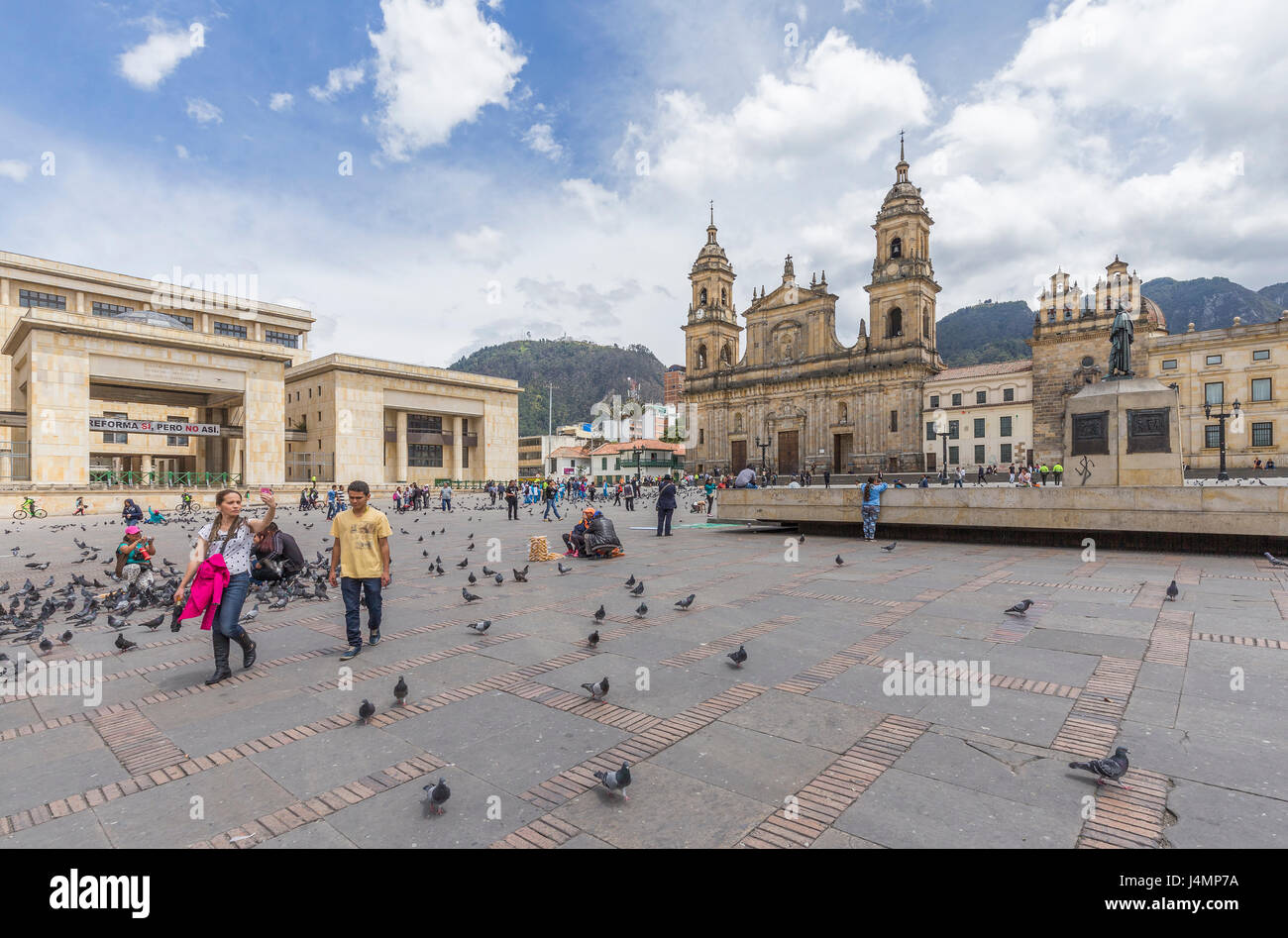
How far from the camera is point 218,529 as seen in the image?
536 centimetres

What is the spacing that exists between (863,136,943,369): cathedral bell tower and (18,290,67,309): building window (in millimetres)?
65558

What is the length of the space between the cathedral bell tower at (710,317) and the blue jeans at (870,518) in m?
53.8

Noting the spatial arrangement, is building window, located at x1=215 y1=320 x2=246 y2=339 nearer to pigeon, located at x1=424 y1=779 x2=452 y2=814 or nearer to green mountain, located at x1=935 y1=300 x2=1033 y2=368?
pigeon, located at x1=424 y1=779 x2=452 y2=814

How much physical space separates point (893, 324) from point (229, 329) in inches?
2322

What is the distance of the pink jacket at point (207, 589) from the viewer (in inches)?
203

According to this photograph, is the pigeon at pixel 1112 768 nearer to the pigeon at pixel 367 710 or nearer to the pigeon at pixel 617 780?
the pigeon at pixel 617 780

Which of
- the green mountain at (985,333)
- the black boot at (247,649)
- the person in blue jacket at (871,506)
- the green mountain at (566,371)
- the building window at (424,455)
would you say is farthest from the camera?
the green mountain at (566,371)

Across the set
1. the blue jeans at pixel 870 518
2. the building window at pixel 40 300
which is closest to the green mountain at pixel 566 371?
the building window at pixel 40 300

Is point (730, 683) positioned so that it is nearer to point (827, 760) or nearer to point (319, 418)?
point (827, 760)

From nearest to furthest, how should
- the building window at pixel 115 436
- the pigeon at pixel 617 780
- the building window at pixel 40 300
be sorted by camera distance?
the pigeon at pixel 617 780 → the building window at pixel 40 300 → the building window at pixel 115 436

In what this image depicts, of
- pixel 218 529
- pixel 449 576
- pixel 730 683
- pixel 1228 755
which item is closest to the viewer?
pixel 1228 755
